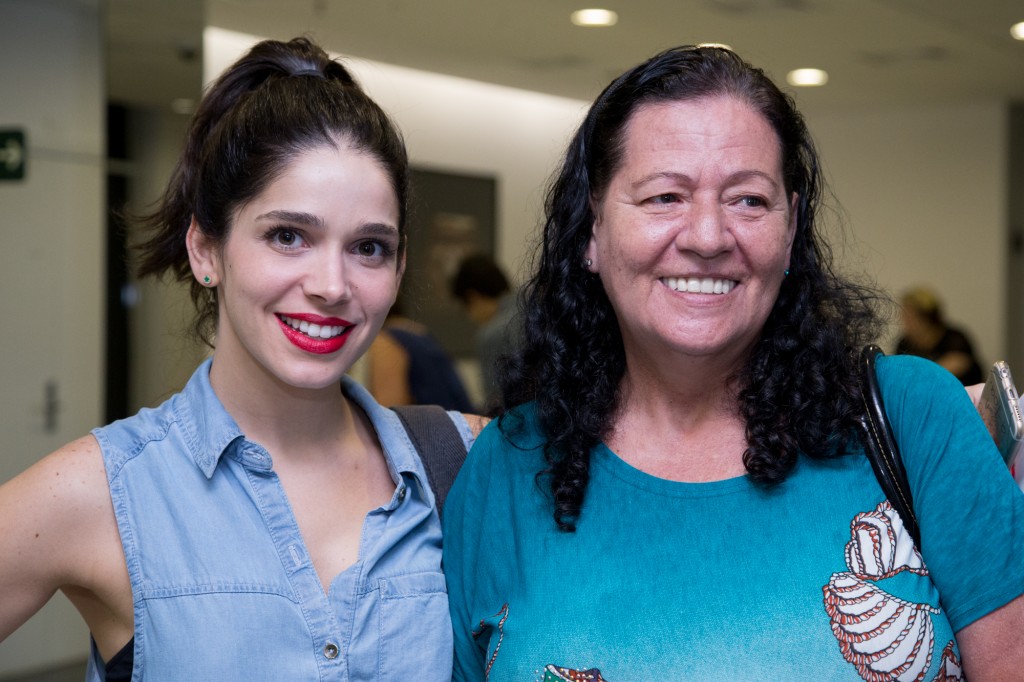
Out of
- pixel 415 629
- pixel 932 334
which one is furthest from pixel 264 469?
pixel 932 334

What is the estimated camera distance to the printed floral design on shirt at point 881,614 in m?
1.49

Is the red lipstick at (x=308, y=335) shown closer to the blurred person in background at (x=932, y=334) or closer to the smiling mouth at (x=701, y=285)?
the smiling mouth at (x=701, y=285)

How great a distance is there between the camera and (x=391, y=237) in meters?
1.80

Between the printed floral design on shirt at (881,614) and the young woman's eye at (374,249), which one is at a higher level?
the young woman's eye at (374,249)

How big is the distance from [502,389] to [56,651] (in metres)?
3.94

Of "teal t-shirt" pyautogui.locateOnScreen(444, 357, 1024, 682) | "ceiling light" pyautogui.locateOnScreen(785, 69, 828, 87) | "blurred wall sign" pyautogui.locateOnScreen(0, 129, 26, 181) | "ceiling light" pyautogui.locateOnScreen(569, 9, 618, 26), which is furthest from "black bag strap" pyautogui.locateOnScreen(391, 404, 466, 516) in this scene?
"ceiling light" pyautogui.locateOnScreen(785, 69, 828, 87)

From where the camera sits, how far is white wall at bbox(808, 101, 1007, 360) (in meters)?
10.1

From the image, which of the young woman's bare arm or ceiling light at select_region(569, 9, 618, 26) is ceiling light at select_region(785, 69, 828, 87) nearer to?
ceiling light at select_region(569, 9, 618, 26)

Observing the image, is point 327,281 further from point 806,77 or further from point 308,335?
point 806,77

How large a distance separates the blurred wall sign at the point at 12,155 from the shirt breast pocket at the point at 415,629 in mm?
3788

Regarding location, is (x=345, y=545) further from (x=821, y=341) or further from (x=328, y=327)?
(x=821, y=341)

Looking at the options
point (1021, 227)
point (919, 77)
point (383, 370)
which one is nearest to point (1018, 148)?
point (1021, 227)

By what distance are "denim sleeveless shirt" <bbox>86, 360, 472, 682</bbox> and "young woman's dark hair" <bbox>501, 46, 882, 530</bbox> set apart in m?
0.29

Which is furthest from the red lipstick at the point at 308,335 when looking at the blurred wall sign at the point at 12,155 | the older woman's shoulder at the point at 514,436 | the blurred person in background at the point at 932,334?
the blurred person in background at the point at 932,334
